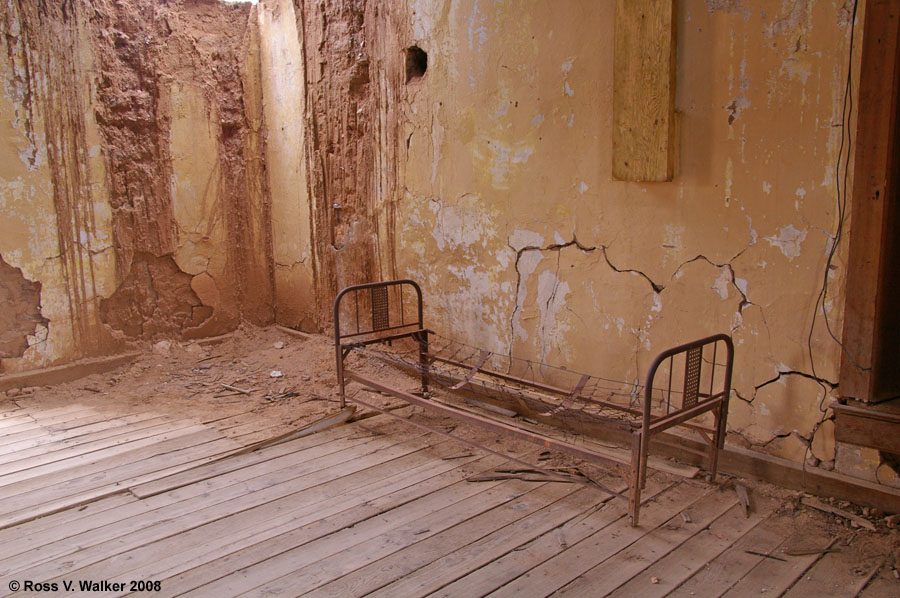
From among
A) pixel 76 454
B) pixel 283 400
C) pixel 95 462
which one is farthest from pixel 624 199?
pixel 76 454

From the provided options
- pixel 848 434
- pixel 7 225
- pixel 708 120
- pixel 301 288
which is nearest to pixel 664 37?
pixel 708 120

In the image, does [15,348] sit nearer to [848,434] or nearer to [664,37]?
[664,37]

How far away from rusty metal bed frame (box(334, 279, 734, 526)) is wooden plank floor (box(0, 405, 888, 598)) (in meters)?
0.21

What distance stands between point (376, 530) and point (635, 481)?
1070 mm

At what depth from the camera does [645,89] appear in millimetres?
3279

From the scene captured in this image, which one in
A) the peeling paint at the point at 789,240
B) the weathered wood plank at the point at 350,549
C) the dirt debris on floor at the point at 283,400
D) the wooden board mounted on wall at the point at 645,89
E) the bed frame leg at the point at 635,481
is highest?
the wooden board mounted on wall at the point at 645,89

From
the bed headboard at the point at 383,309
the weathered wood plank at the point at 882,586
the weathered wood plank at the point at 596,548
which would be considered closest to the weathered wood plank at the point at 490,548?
the weathered wood plank at the point at 596,548

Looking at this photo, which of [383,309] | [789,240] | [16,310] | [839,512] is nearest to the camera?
[839,512]

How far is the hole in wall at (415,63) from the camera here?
4.64m

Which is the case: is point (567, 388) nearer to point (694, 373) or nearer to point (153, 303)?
point (694, 373)

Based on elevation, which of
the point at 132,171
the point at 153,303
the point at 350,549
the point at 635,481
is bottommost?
the point at 350,549

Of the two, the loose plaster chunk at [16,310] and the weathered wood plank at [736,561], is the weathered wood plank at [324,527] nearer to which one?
the weathered wood plank at [736,561]

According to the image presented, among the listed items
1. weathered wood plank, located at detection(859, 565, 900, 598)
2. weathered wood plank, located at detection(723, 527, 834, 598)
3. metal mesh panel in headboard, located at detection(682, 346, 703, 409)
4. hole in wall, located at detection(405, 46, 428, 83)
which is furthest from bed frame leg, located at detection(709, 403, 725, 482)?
hole in wall, located at detection(405, 46, 428, 83)

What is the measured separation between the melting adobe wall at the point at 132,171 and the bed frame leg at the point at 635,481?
12.9 feet
